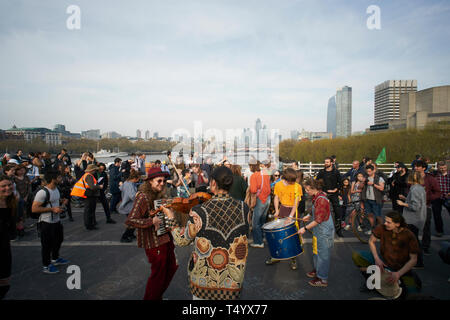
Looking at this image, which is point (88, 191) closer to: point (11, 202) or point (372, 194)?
point (11, 202)

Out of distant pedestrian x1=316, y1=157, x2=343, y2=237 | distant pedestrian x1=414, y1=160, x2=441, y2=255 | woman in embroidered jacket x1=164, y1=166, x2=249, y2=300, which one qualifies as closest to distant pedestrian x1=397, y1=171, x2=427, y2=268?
distant pedestrian x1=414, y1=160, x2=441, y2=255

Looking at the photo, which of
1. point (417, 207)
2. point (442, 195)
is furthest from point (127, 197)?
point (442, 195)

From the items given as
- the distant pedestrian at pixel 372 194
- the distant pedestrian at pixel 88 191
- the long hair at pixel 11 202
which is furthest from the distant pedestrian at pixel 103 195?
the distant pedestrian at pixel 372 194

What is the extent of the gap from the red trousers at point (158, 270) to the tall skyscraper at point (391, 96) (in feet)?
585

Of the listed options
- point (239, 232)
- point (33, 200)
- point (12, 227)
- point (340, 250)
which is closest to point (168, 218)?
point (239, 232)

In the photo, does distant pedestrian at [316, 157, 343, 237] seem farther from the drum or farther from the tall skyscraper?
the tall skyscraper

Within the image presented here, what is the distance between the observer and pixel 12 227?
3314mm

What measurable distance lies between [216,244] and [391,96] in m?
190

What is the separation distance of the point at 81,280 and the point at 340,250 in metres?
5.17

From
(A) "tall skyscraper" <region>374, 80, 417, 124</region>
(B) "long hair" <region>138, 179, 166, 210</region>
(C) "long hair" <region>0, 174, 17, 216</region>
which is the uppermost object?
(A) "tall skyscraper" <region>374, 80, 417, 124</region>

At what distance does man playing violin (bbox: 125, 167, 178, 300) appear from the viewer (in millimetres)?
3016

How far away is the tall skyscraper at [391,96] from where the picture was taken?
154250 mm

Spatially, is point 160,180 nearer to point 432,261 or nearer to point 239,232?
point 239,232

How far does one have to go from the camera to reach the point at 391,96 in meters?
155
